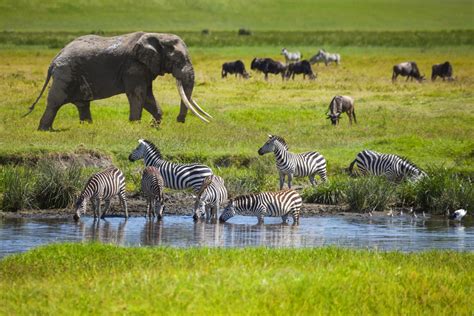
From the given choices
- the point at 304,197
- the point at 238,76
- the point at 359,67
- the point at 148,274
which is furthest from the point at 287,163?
the point at 359,67

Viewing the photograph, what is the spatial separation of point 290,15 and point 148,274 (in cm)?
11384

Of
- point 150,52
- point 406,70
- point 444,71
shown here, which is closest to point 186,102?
point 150,52

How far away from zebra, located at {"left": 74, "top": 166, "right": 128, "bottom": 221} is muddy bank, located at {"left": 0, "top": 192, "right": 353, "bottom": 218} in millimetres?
717

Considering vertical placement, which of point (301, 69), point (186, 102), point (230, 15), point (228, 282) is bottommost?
point (228, 282)

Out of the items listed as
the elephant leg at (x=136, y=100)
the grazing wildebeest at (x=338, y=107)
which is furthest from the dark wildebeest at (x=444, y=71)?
the elephant leg at (x=136, y=100)

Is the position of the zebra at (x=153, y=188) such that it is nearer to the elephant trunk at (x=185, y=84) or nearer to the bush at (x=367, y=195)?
the bush at (x=367, y=195)

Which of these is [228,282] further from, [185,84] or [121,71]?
[121,71]

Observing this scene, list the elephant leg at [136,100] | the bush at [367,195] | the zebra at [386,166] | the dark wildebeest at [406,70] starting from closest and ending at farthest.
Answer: the bush at [367,195] < the zebra at [386,166] < the elephant leg at [136,100] < the dark wildebeest at [406,70]

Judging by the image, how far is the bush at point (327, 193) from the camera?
70.9 feet

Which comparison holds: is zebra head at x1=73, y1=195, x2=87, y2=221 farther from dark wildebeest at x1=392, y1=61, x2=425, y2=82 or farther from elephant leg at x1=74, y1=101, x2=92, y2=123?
dark wildebeest at x1=392, y1=61, x2=425, y2=82

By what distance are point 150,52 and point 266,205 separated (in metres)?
11.2

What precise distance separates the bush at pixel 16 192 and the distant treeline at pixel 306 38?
61271 mm

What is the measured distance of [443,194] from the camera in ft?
69.6

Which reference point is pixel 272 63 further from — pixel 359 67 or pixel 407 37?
pixel 407 37
